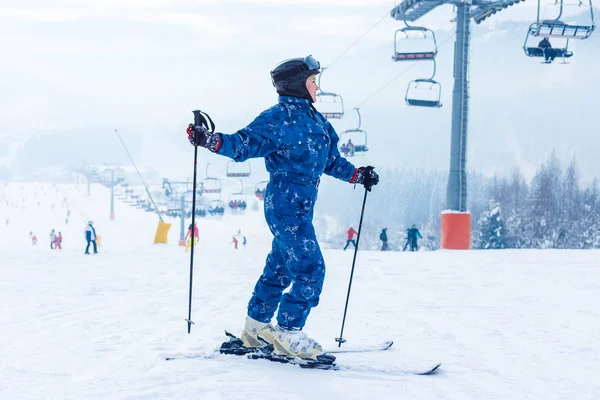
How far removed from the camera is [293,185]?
362cm

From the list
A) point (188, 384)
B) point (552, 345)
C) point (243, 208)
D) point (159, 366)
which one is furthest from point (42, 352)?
point (243, 208)

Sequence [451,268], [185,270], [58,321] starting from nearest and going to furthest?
1. [58,321]
2. [451,268]
3. [185,270]

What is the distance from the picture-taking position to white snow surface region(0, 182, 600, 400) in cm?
313

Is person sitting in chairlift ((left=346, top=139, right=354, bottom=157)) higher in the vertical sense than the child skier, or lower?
higher

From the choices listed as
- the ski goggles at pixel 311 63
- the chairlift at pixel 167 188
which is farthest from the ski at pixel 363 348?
the chairlift at pixel 167 188

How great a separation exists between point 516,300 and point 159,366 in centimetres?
416

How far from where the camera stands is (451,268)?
979 centimetres

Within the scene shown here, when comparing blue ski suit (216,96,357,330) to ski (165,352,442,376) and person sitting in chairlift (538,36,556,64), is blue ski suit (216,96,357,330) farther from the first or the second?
person sitting in chairlift (538,36,556,64)

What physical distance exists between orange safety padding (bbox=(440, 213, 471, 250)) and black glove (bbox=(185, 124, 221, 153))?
39.2ft

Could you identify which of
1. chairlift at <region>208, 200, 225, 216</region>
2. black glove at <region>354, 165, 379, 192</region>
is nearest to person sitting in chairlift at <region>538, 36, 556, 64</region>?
black glove at <region>354, 165, 379, 192</region>

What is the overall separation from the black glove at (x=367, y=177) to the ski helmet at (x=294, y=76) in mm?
677

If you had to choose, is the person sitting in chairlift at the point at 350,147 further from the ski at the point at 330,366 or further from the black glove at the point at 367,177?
the ski at the point at 330,366

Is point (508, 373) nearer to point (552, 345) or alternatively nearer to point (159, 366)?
point (552, 345)

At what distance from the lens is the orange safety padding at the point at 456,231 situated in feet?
48.5
